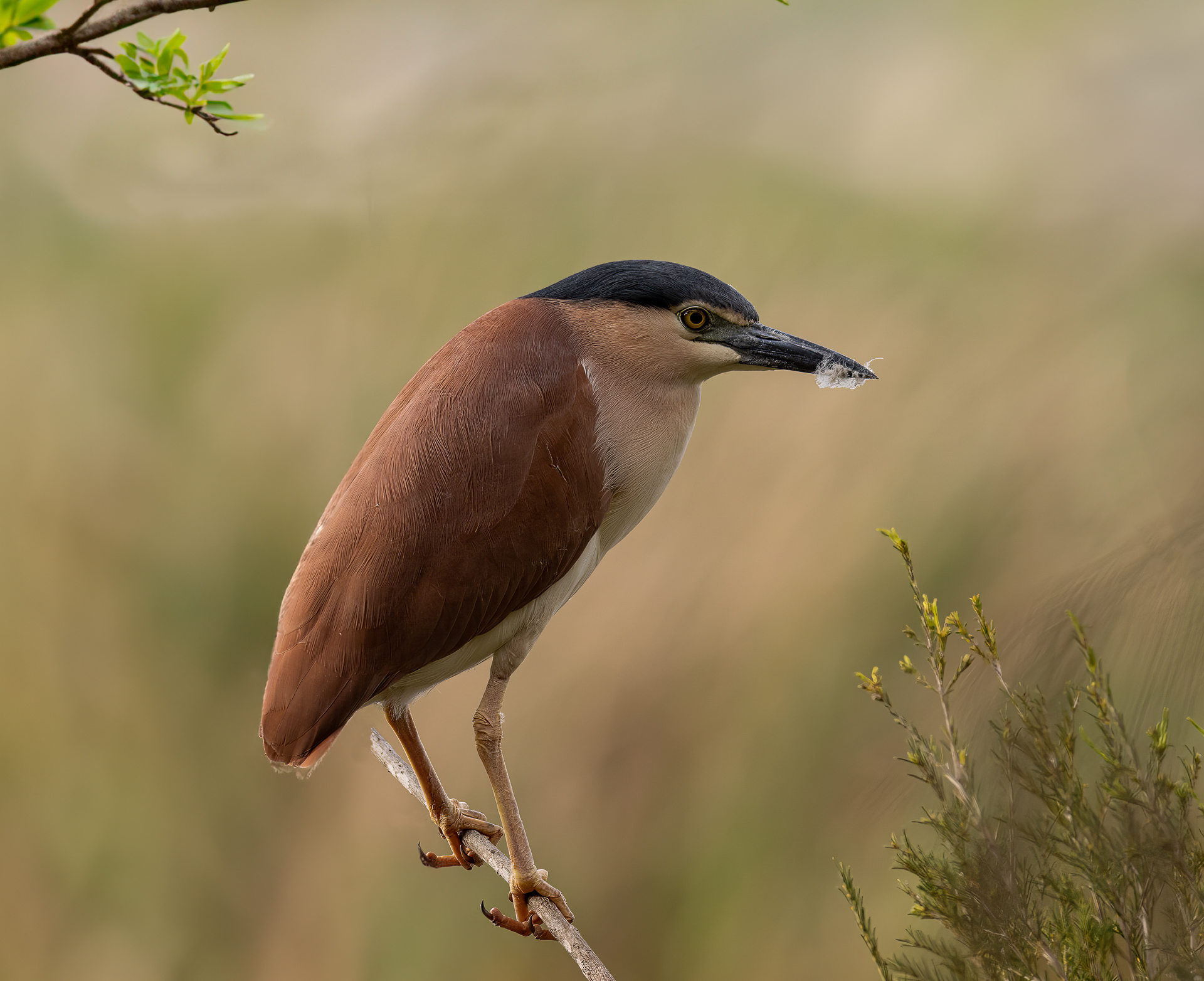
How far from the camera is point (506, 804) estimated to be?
4.00 ft

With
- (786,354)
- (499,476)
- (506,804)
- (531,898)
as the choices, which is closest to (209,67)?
(499,476)

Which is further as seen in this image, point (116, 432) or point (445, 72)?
point (445, 72)

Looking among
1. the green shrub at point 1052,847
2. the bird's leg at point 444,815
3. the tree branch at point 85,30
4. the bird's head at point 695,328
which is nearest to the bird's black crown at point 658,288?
→ the bird's head at point 695,328

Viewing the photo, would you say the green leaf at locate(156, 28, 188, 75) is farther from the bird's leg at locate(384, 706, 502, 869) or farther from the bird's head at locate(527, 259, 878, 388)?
the bird's leg at locate(384, 706, 502, 869)

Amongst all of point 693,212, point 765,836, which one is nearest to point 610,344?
point 765,836

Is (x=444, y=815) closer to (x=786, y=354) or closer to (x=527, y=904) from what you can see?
(x=527, y=904)

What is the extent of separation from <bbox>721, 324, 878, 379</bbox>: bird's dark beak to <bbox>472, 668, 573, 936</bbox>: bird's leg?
500 mm

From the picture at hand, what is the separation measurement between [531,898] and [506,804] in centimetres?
14

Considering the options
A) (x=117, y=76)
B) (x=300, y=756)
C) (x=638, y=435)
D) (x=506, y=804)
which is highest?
(x=117, y=76)

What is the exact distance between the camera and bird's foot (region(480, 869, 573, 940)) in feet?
→ 4.11

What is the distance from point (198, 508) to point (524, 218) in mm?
1338

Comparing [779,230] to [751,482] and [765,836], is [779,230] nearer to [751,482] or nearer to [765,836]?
[751,482]

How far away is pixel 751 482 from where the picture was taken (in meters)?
2.52

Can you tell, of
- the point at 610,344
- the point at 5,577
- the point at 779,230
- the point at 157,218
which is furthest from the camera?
the point at 157,218
